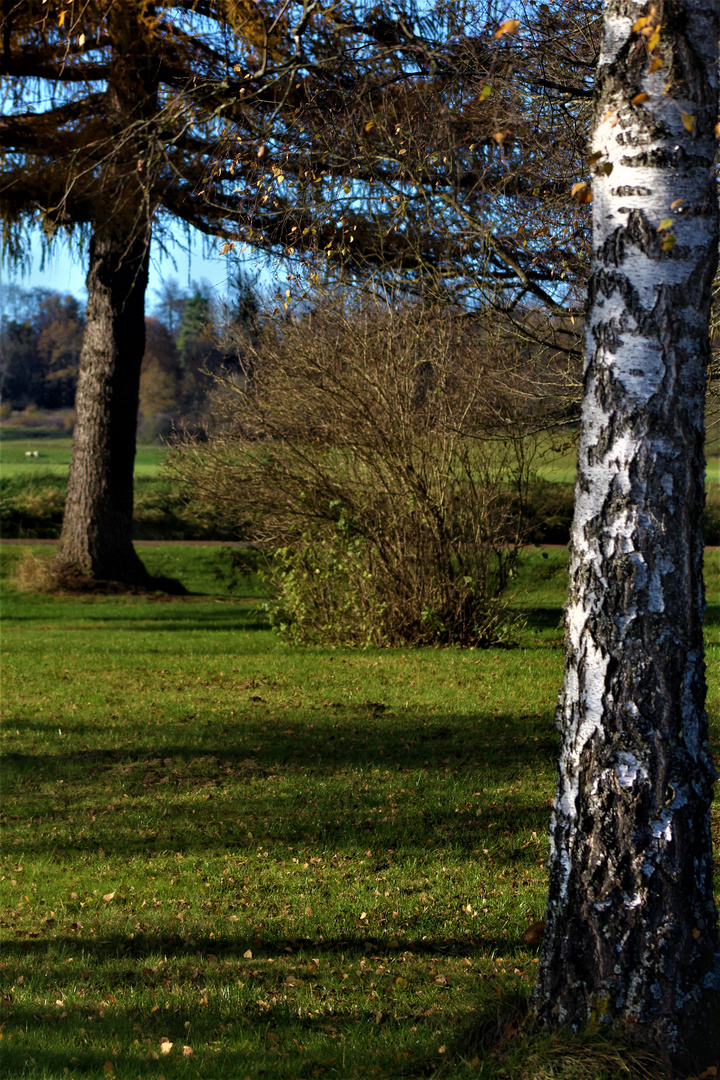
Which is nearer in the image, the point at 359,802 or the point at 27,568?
the point at 359,802

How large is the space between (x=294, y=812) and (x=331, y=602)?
Answer: 6.35m

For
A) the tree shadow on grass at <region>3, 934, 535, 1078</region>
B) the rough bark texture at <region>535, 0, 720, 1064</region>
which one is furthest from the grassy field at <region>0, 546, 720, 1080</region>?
the rough bark texture at <region>535, 0, 720, 1064</region>

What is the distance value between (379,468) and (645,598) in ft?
26.1

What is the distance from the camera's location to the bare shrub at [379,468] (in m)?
10.1

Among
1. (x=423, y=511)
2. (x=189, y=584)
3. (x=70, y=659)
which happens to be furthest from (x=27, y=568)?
(x=423, y=511)

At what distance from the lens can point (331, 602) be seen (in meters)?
11.9

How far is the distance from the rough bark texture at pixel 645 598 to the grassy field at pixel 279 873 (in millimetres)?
264

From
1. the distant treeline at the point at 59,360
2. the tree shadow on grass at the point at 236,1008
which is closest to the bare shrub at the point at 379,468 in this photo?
the tree shadow on grass at the point at 236,1008

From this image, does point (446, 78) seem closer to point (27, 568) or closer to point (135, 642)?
point (135, 642)

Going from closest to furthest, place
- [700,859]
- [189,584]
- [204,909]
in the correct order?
[700,859] → [204,909] → [189,584]

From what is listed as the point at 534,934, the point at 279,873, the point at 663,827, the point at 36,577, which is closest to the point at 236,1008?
the point at 534,934

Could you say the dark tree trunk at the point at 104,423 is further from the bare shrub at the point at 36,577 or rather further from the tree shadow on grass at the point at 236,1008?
the tree shadow on grass at the point at 236,1008

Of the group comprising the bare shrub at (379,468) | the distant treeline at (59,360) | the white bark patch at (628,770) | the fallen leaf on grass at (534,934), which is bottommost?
the fallen leaf on grass at (534,934)

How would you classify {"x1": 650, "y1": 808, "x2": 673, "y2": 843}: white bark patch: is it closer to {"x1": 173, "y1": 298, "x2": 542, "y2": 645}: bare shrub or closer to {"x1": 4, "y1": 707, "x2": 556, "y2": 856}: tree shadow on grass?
{"x1": 4, "y1": 707, "x2": 556, "y2": 856}: tree shadow on grass
